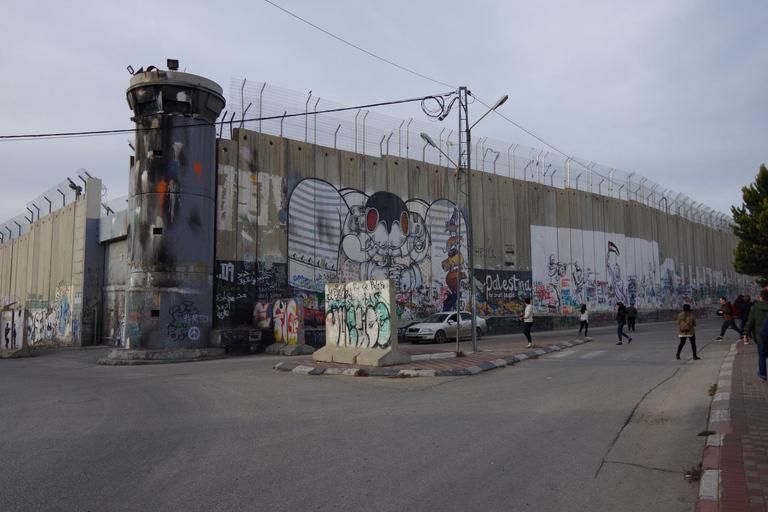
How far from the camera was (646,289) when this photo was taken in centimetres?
4681

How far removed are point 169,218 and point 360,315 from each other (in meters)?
9.46

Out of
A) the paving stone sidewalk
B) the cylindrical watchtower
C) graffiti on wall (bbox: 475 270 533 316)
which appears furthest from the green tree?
the cylindrical watchtower

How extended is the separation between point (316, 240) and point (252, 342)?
6532 millimetres

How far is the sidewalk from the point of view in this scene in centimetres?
438

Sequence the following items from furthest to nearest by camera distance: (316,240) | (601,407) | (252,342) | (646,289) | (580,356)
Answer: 1. (646,289)
2. (316,240)
3. (252,342)
4. (580,356)
5. (601,407)

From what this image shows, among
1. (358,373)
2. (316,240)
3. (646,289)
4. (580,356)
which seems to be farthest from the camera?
(646,289)

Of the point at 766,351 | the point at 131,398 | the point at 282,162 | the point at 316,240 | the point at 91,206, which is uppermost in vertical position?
the point at 282,162

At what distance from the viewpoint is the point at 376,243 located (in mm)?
28766

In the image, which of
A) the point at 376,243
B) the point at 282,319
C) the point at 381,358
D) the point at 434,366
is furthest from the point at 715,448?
the point at 376,243

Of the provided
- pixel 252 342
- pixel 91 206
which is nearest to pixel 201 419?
pixel 252 342

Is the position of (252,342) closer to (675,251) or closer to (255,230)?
(255,230)

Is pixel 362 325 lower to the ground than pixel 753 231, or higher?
lower

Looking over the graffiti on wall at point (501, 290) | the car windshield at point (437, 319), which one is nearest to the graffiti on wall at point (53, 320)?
the car windshield at point (437, 319)

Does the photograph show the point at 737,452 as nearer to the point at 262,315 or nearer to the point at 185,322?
the point at 185,322
